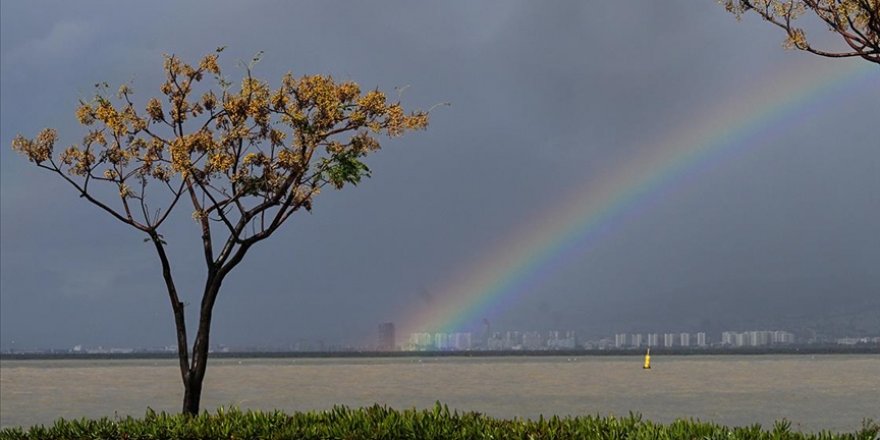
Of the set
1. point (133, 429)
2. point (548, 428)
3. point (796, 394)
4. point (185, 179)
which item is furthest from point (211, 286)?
point (796, 394)

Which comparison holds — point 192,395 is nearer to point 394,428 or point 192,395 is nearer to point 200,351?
point 200,351

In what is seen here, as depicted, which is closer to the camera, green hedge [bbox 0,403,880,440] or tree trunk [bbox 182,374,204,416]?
green hedge [bbox 0,403,880,440]

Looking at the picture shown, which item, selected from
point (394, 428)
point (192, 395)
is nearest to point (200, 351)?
point (192, 395)

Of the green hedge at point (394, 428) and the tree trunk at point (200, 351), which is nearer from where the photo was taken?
the green hedge at point (394, 428)

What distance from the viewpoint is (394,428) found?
58.8ft

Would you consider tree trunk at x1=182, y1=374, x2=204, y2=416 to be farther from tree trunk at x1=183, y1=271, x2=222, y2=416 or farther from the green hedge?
the green hedge

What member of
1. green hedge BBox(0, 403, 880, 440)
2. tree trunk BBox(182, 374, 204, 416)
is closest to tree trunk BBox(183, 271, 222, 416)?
tree trunk BBox(182, 374, 204, 416)

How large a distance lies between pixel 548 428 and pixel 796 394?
5692cm

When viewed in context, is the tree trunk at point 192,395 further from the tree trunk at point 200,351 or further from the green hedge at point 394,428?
the green hedge at point 394,428

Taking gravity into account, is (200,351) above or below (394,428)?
above

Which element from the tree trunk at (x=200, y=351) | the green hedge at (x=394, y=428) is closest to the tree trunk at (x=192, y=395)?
the tree trunk at (x=200, y=351)

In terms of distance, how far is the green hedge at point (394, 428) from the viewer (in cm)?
1596

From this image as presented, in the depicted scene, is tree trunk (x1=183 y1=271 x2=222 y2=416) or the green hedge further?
tree trunk (x1=183 y1=271 x2=222 y2=416)

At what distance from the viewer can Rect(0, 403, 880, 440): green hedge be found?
16.0m
